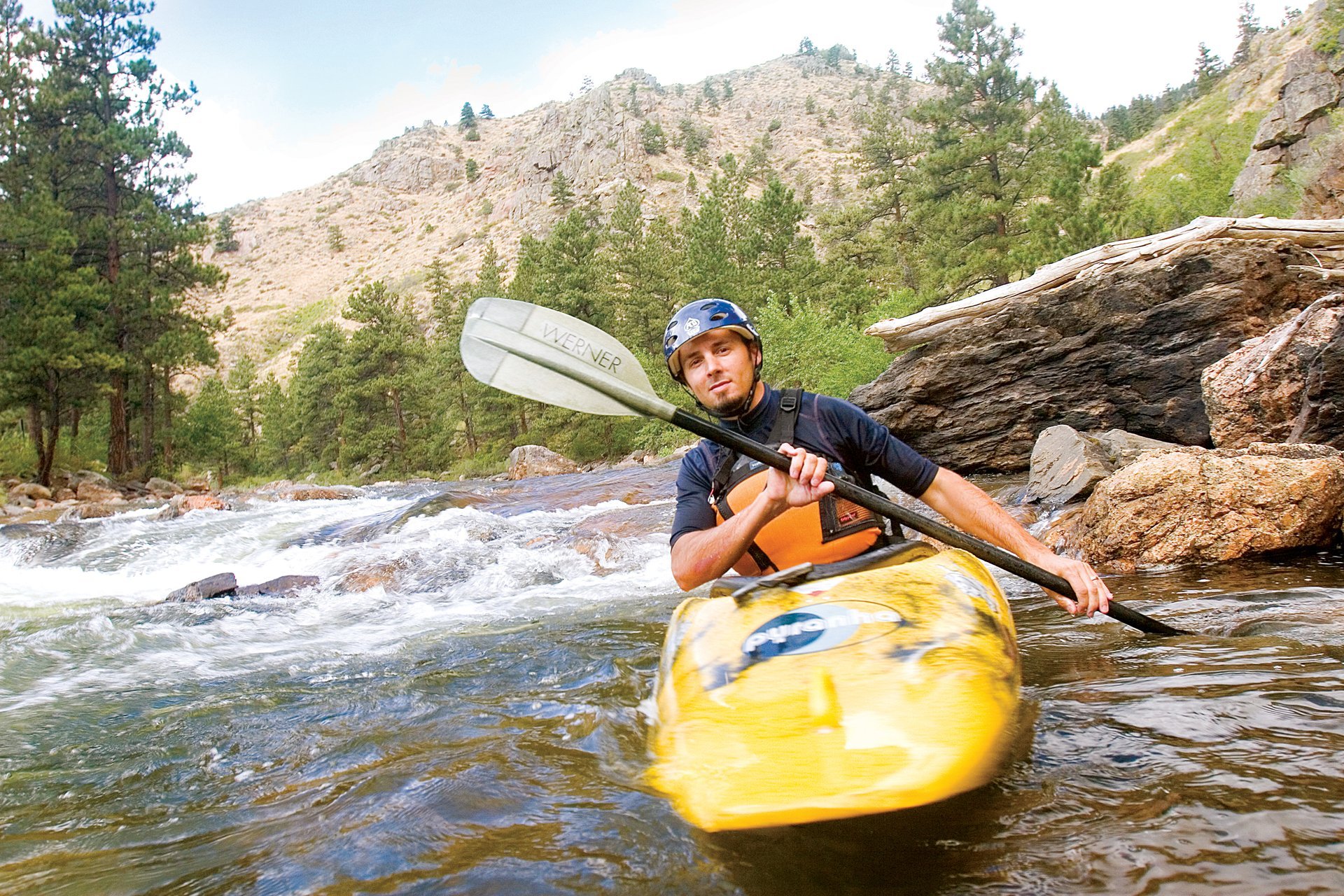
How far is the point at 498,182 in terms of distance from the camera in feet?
329

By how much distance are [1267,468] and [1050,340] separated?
21.1 feet

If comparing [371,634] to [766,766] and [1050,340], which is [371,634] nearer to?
[766,766]

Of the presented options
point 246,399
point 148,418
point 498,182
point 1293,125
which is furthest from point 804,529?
point 498,182

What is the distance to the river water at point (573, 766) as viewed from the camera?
60.4 inches

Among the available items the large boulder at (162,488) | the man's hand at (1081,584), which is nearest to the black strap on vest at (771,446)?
the man's hand at (1081,584)

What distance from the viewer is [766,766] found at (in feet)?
5.39

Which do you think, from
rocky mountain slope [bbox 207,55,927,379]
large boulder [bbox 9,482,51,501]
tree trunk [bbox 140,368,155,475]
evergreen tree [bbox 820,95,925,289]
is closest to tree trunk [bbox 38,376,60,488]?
large boulder [bbox 9,482,51,501]

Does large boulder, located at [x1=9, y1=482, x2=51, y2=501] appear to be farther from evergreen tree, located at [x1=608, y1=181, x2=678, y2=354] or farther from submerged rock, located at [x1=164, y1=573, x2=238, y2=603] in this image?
evergreen tree, located at [x1=608, y1=181, x2=678, y2=354]

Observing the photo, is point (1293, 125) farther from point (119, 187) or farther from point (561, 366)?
point (119, 187)

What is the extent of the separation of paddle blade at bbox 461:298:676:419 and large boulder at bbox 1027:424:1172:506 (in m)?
5.02

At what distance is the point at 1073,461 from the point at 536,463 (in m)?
18.1

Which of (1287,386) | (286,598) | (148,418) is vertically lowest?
(286,598)

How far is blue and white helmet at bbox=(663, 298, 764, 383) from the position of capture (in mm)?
2889

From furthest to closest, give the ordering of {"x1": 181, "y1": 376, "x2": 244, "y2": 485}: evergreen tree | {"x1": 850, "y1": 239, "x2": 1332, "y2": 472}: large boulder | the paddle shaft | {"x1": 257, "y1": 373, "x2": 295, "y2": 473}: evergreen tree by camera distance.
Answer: {"x1": 257, "y1": 373, "x2": 295, "y2": 473}: evergreen tree < {"x1": 181, "y1": 376, "x2": 244, "y2": 485}: evergreen tree < {"x1": 850, "y1": 239, "x2": 1332, "y2": 472}: large boulder < the paddle shaft
